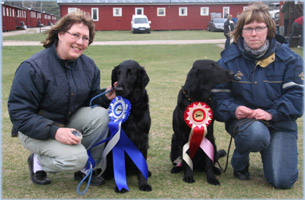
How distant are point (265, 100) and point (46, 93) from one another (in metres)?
1.93

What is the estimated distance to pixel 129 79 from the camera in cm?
307

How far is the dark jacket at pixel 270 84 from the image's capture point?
120 inches

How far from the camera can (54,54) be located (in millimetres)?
2975

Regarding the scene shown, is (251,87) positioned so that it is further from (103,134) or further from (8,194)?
(8,194)

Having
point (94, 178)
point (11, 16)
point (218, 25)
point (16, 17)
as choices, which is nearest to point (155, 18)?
point (218, 25)

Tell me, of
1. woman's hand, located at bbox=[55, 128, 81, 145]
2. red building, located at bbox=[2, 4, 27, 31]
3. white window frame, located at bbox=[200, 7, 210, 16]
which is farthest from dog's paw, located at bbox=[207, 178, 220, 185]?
white window frame, located at bbox=[200, 7, 210, 16]

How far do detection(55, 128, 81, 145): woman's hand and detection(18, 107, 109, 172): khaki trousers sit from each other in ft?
0.23

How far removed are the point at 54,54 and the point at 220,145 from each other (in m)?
2.30

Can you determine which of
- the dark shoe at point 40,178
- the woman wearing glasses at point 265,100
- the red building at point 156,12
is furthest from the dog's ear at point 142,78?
the red building at point 156,12

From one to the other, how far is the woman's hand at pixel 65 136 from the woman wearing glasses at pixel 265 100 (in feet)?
4.49

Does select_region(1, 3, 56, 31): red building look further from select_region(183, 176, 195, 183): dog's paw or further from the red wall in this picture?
select_region(183, 176, 195, 183): dog's paw

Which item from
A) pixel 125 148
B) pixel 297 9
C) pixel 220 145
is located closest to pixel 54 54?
pixel 125 148

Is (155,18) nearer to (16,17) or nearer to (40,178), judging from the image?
(16,17)

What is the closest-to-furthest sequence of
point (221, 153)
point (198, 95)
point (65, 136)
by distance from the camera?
point (65, 136)
point (198, 95)
point (221, 153)
